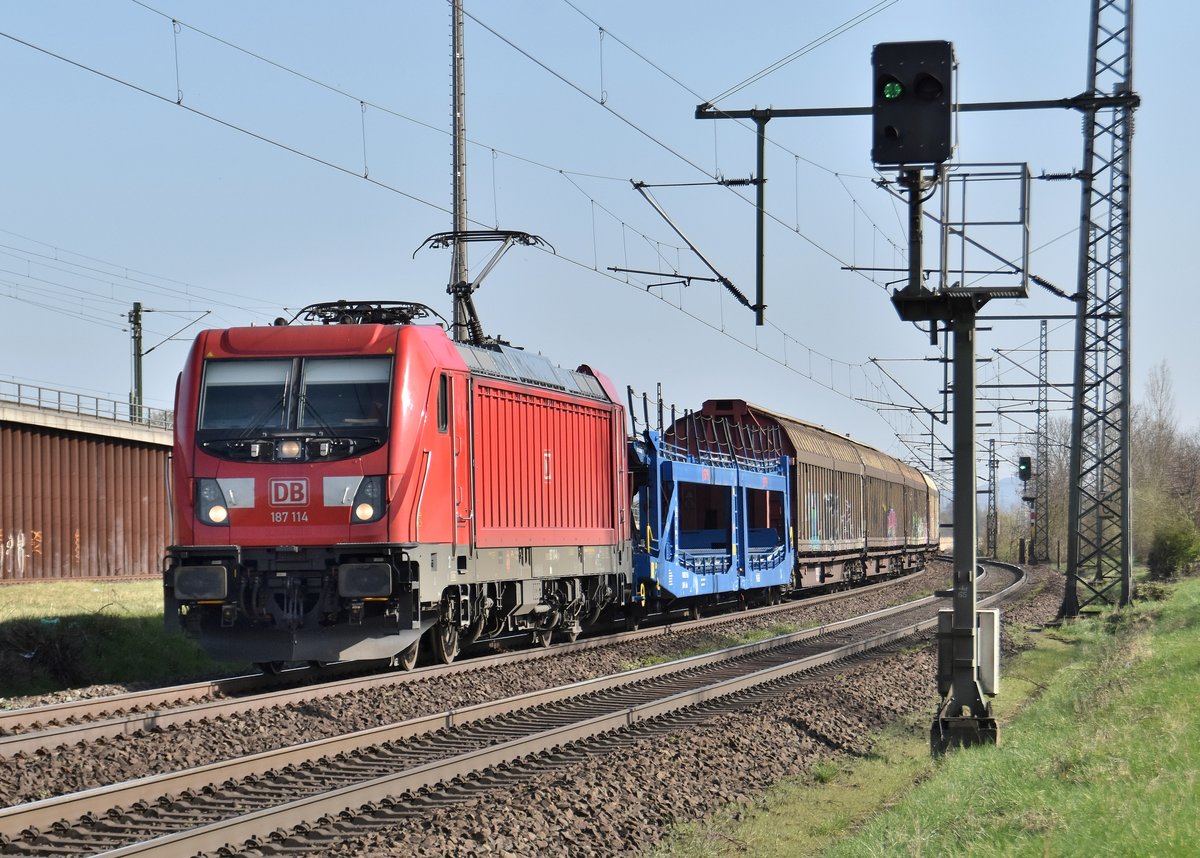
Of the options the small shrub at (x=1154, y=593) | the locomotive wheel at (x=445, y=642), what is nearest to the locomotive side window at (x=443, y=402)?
the locomotive wheel at (x=445, y=642)

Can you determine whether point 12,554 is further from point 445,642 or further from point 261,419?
point 261,419

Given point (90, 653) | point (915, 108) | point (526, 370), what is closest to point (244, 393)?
point (90, 653)

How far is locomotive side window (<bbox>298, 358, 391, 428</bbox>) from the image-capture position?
14.8 metres

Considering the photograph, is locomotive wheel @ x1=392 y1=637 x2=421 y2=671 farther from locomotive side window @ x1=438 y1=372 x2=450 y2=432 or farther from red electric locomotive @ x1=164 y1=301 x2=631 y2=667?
locomotive side window @ x1=438 y1=372 x2=450 y2=432

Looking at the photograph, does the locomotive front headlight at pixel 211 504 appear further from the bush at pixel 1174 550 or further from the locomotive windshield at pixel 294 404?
the bush at pixel 1174 550

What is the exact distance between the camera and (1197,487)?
84.2 metres

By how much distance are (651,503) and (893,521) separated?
83.3 ft

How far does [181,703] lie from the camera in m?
13.4

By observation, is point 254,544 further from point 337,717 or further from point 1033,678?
point 1033,678

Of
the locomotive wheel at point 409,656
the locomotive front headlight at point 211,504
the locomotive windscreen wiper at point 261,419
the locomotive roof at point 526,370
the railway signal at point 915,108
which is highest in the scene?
the railway signal at point 915,108

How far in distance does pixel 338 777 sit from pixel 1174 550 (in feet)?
129

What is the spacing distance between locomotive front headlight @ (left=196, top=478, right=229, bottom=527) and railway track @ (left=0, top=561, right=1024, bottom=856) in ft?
12.1

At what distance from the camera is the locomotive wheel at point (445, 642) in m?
16.7

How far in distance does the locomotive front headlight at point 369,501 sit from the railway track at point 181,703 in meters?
1.69
